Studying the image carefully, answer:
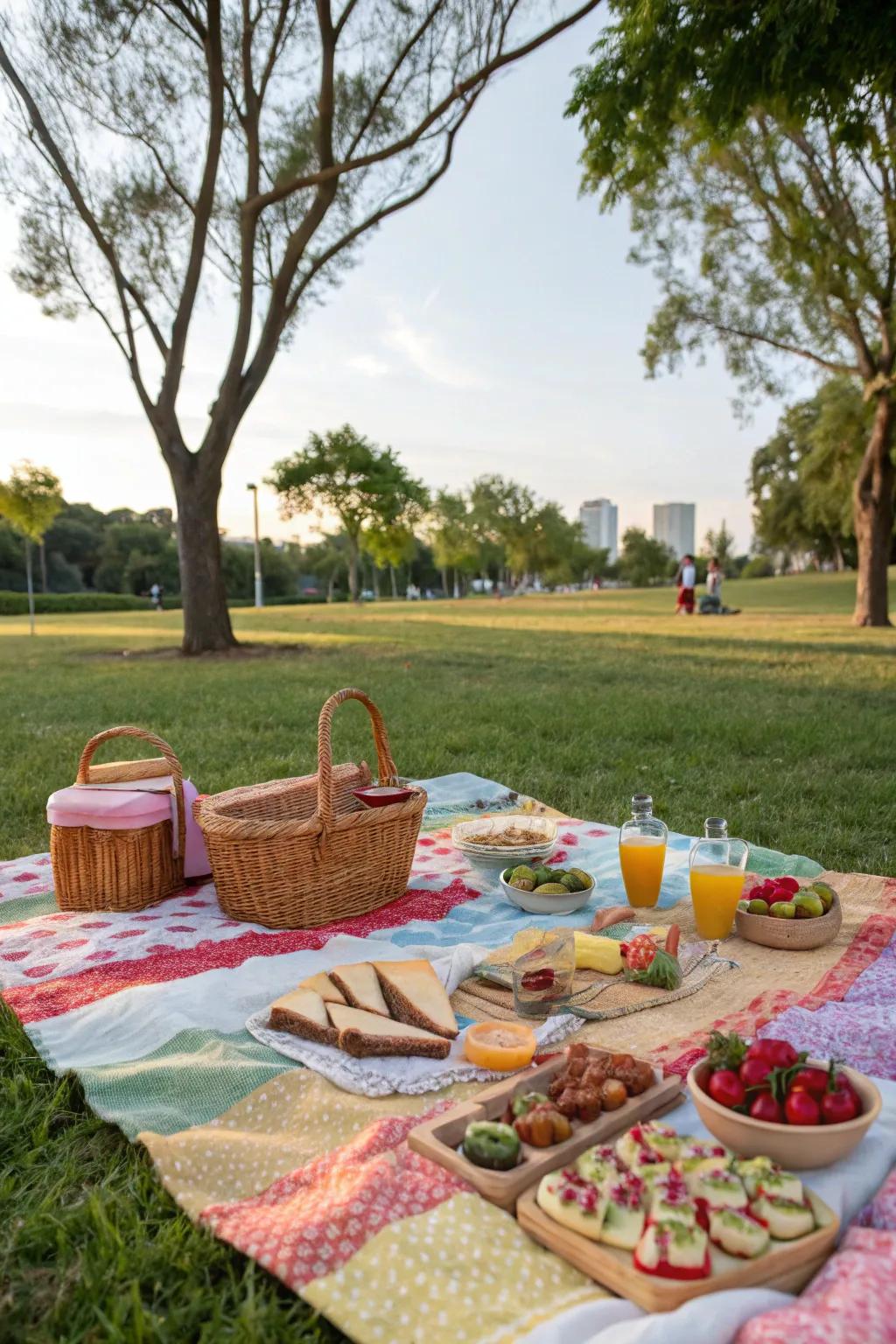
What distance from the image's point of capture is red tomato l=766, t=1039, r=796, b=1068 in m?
1.84

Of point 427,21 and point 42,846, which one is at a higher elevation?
point 427,21

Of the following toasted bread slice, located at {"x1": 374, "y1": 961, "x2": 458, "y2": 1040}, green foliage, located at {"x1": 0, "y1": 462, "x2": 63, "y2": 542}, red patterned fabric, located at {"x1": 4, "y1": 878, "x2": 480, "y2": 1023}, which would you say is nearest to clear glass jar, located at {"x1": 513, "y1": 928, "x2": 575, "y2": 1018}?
toasted bread slice, located at {"x1": 374, "y1": 961, "x2": 458, "y2": 1040}

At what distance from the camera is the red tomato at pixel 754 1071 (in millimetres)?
1821

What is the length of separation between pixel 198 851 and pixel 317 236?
13435 mm

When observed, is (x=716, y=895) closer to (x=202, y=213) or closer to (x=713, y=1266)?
(x=713, y=1266)

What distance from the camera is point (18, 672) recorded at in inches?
500

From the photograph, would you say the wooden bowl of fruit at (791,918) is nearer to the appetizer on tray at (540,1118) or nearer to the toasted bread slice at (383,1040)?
the appetizer on tray at (540,1118)

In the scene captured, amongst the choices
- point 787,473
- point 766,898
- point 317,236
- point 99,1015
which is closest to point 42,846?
point 99,1015

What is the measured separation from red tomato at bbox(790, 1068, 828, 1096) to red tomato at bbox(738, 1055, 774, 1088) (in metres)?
0.01

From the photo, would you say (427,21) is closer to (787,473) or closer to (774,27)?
(774,27)

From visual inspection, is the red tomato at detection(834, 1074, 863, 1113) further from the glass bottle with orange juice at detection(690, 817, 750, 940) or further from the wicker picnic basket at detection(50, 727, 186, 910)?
the wicker picnic basket at detection(50, 727, 186, 910)

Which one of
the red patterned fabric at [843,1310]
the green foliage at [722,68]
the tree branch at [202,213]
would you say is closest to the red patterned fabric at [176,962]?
the red patterned fabric at [843,1310]

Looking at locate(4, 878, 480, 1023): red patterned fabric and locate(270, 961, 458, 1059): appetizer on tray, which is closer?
locate(270, 961, 458, 1059): appetizer on tray

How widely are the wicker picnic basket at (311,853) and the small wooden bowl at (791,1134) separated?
1.78 meters
